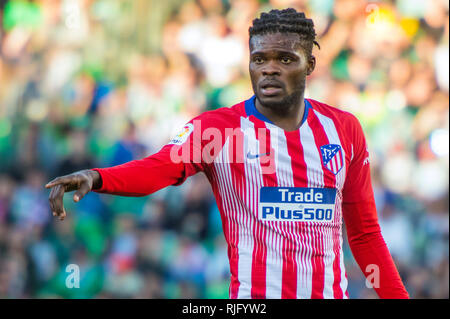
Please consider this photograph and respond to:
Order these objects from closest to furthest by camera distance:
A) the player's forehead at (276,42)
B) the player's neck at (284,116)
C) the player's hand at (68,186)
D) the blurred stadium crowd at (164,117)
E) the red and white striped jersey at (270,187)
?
the player's hand at (68,186) < the red and white striped jersey at (270,187) < the player's forehead at (276,42) < the player's neck at (284,116) < the blurred stadium crowd at (164,117)

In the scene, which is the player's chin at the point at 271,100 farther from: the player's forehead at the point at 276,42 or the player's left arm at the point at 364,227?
the player's left arm at the point at 364,227

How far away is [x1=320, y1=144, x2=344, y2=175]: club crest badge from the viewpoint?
3.01m

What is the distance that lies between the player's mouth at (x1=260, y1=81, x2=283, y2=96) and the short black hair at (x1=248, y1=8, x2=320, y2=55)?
234 millimetres

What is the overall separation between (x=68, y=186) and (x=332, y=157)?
3.97 ft

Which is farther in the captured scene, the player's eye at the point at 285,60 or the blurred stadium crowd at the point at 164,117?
the blurred stadium crowd at the point at 164,117

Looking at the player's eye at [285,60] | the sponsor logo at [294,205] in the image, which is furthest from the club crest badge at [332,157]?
the player's eye at [285,60]

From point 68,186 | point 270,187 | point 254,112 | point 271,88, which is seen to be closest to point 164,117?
point 254,112

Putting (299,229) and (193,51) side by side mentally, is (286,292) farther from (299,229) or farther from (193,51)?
(193,51)

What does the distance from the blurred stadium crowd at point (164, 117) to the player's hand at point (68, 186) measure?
13.0 feet

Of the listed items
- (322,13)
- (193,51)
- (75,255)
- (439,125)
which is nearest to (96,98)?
(193,51)

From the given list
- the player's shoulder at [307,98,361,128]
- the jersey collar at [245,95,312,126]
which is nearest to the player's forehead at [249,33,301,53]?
the jersey collar at [245,95,312,126]

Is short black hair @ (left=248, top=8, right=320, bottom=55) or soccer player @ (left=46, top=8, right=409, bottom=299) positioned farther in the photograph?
short black hair @ (left=248, top=8, right=320, bottom=55)

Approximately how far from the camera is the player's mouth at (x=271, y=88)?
2.99 metres

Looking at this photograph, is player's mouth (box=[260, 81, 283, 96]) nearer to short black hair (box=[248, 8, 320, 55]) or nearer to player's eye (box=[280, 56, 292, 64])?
player's eye (box=[280, 56, 292, 64])
